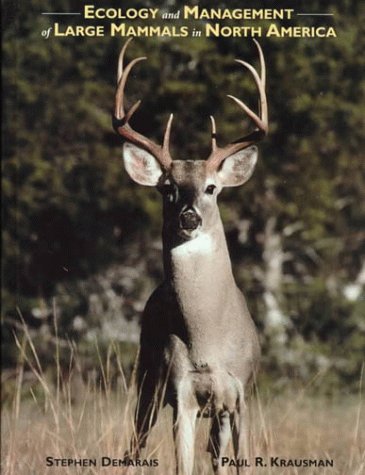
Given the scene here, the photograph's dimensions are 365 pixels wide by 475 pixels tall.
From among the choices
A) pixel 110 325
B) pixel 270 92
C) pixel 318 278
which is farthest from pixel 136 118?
pixel 318 278

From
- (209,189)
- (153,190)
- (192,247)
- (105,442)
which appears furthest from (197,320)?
(153,190)

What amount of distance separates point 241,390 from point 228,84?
4.53 meters

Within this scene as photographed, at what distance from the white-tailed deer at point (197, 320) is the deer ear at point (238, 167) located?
60 mm

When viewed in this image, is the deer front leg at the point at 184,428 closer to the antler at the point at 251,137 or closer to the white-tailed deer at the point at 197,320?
the white-tailed deer at the point at 197,320

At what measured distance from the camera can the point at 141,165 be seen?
6145 millimetres

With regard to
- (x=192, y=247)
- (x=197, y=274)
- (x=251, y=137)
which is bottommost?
(x=197, y=274)

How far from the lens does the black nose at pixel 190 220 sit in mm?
5598

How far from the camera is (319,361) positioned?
11.9m

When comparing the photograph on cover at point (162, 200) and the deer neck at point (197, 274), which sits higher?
the photograph on cover at point (162, 200)

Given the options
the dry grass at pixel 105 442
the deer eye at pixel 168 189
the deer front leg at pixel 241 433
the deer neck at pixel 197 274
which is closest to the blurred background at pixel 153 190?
the dry grass at pixel 105 442

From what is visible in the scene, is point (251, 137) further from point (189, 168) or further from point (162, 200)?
point (162, 200)

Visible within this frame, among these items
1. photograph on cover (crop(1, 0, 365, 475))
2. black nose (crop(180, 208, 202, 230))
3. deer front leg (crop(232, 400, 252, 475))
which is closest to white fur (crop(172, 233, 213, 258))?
black nose (crop(180, 208, 202, 230))

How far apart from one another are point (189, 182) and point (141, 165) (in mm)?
389

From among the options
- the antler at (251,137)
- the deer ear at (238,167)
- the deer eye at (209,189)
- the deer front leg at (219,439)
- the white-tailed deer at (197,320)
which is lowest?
the deer front leg at (219,439)
